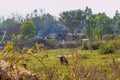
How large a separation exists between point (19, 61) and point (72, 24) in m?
52.9

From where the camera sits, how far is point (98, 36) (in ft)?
147

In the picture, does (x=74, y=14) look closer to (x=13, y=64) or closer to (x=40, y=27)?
(x=40, y=27)

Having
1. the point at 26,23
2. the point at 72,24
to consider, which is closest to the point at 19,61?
the point at 26,23

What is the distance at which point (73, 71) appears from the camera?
3568 mm

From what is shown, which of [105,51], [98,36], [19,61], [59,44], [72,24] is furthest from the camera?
[72,24]

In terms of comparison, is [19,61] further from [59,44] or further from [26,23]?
[26,23]

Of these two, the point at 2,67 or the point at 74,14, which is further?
the point at 74,14

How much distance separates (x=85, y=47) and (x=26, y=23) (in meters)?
16.8

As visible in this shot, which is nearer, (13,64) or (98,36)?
(13,64)

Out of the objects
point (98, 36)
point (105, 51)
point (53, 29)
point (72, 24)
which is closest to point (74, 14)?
point (72, 24)

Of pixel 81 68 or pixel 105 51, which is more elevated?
pixel 81 68

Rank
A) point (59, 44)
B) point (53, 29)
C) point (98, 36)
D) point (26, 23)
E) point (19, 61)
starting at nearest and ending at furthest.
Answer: point (19, 61)
point (59, 44)
point (98, 36)
point (26, 23)
point (53, 29)

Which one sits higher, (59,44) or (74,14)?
(74,14)

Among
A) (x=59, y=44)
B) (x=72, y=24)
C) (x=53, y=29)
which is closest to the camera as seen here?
(x=59, y=44)
